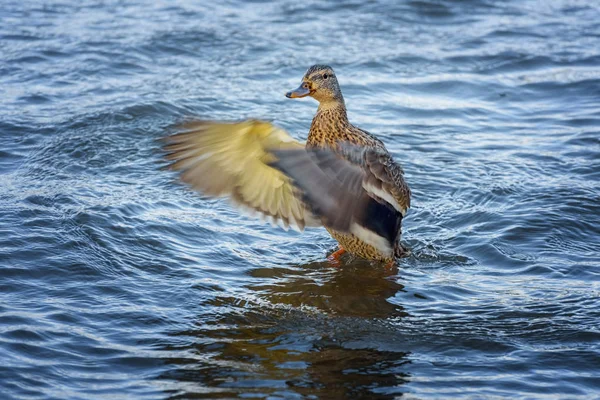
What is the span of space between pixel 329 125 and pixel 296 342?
1870 mm

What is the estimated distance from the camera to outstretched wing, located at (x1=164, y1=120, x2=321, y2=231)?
19.0 feet

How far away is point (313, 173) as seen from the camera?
520 centimetres

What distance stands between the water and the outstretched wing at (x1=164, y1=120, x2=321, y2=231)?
0.47 metres

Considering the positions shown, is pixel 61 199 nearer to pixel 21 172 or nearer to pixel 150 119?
pixel 21 172

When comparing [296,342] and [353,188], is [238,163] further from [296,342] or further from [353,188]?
[296,342]

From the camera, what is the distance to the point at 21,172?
7.34 meters

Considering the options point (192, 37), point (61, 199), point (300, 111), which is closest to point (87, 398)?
point (61, 199)

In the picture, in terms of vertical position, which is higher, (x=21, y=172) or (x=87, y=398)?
(x=21, y=172)

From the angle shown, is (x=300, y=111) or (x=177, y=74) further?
(x=177, y=74)

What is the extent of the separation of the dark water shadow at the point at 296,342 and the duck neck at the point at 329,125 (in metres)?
0.93

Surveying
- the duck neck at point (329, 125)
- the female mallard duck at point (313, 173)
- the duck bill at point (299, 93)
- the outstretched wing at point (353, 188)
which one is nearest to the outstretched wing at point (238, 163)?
the female mallard duck at point (313, 173)

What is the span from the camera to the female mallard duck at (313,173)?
530cm

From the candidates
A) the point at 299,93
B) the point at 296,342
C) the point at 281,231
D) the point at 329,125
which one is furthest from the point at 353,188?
the point at 281,231

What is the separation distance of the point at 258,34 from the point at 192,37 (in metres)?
0.85
